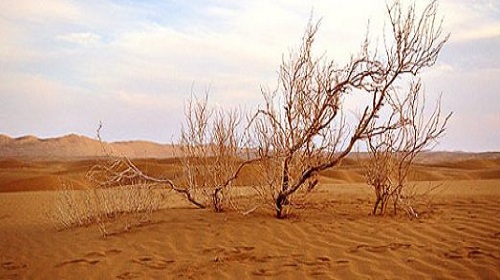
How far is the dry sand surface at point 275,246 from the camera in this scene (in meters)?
6.70

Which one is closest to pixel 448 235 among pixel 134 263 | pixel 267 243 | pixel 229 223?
pixel 267 243

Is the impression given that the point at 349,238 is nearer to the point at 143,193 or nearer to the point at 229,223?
the point at 229,223

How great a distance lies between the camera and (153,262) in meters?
7.46

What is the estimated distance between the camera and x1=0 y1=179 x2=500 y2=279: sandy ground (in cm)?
669

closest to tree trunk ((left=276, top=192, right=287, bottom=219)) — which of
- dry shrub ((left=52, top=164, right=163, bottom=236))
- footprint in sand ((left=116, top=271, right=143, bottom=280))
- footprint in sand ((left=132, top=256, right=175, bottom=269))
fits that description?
dry shrub ((left=52, top=164, right=163, bottom=236))

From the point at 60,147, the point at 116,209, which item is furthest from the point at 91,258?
the point at 60,147

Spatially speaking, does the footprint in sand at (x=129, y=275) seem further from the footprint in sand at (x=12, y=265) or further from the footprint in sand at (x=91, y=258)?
the footprint in sand at (x=12, y=265)

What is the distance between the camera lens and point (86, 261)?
7.80 metres

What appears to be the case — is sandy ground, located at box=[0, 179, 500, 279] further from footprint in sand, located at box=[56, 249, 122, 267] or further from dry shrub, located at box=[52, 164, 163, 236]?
dry shrub, located at box=[52, 164, 163, 236]

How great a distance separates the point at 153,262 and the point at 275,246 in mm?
1592

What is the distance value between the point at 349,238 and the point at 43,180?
19442mm

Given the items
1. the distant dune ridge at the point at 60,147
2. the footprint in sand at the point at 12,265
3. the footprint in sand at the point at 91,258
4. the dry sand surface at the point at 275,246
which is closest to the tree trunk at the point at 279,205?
the dry sand surface at the point at 275,246

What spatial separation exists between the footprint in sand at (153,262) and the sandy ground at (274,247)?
1cm

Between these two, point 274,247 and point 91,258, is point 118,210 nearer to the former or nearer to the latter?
point 91,258
